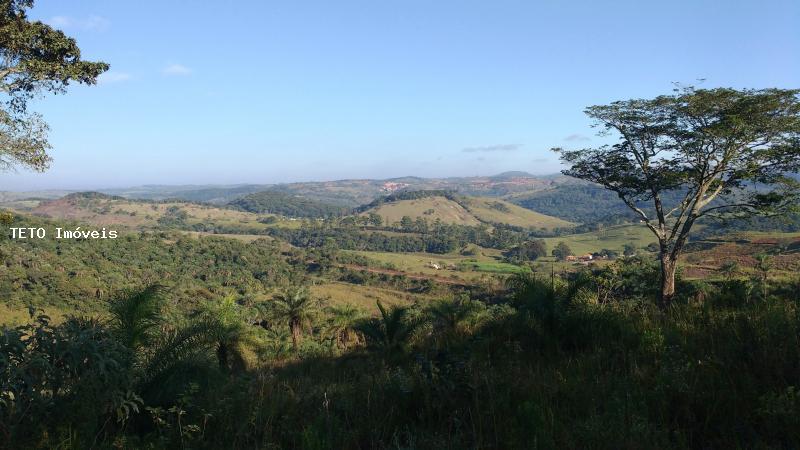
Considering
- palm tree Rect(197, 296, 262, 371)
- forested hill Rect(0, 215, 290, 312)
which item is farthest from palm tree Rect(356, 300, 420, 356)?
forested hill Rect(0, 215, 290, 312)

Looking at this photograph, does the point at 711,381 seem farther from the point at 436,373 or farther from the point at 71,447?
the point at 71,447

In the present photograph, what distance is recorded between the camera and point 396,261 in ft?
441

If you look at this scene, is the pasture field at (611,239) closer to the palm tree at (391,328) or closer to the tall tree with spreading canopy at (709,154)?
the tall tree with spreading canopy at (709,154)

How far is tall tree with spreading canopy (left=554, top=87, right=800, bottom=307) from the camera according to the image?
15.6 meters

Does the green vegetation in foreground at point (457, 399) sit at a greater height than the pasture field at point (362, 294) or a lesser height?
greater

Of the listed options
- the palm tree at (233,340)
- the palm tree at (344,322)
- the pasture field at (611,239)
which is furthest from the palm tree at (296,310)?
the pasture field at (611,239)

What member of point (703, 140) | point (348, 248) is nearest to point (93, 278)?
point (703, 140)

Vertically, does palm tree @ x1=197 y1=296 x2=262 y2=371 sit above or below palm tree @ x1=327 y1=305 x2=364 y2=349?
above

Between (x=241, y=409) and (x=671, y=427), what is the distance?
3193 mm

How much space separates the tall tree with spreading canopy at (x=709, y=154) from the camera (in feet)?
51.2

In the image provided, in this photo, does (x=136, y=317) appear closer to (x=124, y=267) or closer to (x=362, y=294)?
(x=362, y=294)

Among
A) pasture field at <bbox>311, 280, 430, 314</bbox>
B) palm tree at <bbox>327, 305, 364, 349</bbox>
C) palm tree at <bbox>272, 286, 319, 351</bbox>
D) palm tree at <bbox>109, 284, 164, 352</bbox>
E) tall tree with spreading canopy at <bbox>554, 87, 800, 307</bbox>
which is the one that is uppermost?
tall tree with spreading canopy at <bbox>554, 87, 800, 307</bbox>

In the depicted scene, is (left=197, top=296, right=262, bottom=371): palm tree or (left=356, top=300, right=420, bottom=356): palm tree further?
(left=197, top=296, right=262, bottom=371): palm tree

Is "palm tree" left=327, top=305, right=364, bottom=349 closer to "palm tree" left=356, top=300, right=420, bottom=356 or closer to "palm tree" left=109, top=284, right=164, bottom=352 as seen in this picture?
"palm tree" left=356, top=300, right=420, bottom=356
